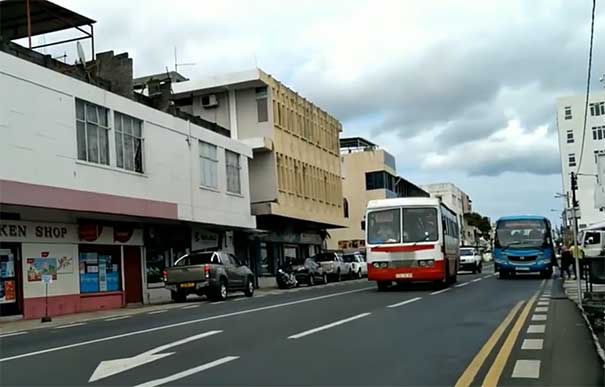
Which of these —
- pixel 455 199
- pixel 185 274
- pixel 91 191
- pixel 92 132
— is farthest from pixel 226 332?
pixel 455 199

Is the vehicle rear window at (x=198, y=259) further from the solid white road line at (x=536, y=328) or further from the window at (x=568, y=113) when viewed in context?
the window at (x=568, y=113)

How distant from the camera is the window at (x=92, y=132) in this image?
25.7 metres

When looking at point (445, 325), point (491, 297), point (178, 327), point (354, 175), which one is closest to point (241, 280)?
point (491, 297)

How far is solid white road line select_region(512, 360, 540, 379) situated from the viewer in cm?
826

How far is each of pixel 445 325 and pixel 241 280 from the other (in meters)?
16.5

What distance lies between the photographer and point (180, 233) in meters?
34.4

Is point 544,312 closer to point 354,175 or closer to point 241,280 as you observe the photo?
point 241,280

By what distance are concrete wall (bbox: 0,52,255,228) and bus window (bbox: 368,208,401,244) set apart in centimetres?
929

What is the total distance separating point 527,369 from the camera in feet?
28.4

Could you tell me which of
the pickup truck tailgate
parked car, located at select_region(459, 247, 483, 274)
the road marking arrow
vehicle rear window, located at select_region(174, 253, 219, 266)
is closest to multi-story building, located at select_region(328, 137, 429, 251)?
parked car, located at select_region(459, 247, 483, 274)

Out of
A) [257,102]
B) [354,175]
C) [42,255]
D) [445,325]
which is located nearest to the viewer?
[445,325]

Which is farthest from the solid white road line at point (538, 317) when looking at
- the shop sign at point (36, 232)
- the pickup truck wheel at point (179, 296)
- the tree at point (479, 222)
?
the tree at point (479, 222)

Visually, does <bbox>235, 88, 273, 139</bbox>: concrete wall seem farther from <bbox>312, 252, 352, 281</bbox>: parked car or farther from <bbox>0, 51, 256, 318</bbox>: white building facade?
<bbox>312, 252, 352, 281</bbox>: parked car

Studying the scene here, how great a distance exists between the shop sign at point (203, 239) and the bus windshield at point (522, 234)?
1404 centimetres
